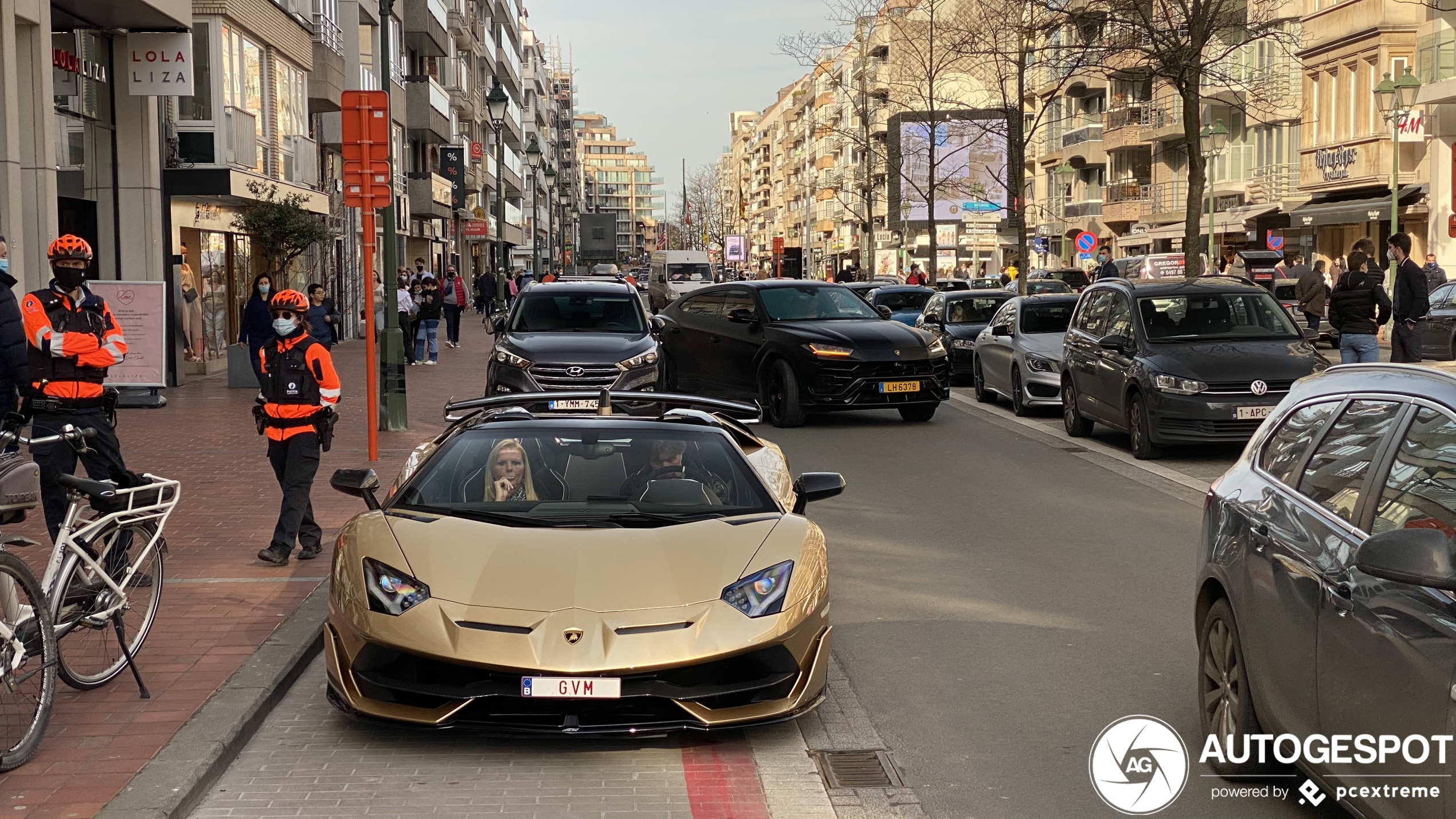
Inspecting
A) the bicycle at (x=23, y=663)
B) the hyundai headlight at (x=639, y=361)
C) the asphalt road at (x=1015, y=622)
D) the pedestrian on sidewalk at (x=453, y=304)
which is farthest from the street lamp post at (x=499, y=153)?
the bicycle at (x=23, y=663)

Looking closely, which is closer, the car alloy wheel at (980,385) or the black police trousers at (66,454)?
the black police trousers at (66,454)

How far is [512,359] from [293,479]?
8912 millimetres

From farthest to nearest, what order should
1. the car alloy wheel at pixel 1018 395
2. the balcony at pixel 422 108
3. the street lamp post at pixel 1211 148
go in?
Result: 1. the balcony at pixel 422 108
2. the street lamp post at pixel 1211 148
3. the car alloy wheel at pixel 1018 395

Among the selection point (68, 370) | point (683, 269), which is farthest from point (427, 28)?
point (68, 370)

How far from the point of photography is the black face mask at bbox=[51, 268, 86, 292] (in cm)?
843

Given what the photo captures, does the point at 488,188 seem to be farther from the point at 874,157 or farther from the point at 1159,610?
the point at 1159,610

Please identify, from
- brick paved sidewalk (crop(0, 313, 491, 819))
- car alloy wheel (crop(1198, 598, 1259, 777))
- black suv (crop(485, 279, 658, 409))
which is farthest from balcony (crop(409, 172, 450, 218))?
car alloy wheel (crop(1198, 598, 1259, 777))

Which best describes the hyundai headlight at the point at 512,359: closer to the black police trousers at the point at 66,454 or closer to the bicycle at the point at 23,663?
the black police trousers at the point at 66,454

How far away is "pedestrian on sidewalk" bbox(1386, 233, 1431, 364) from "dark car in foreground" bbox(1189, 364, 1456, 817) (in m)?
13.3

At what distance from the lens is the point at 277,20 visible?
31422 millimetres

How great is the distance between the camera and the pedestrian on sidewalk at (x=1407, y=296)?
17.8 metres

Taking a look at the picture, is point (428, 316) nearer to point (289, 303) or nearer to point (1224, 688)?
point (289, 303)

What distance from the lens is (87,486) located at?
6.24 meters

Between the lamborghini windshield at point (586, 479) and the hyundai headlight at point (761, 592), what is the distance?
1.86 ft
